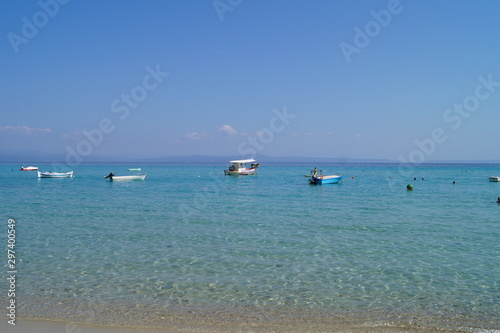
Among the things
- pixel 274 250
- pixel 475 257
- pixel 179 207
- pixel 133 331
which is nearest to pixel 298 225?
pixel 274 250

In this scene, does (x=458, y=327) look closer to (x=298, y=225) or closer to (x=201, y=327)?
(x=201, y=327)

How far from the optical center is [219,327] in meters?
8.66

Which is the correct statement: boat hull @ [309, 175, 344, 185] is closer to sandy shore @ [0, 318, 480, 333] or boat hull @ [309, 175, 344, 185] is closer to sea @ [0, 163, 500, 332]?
sea @ [0, 163, 500, 332]

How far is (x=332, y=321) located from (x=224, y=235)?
35.0 feet

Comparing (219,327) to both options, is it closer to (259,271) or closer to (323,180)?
(259,271)

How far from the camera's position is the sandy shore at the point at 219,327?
833 cm

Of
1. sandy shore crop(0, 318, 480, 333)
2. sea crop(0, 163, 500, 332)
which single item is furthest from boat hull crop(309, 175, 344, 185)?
sandy shore crop(0, 318, 480, 333)

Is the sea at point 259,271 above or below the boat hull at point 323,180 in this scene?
below

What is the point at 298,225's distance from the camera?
891 inches

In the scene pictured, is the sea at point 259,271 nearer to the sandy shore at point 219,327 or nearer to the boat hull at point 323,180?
the sandy shore at point 219,327

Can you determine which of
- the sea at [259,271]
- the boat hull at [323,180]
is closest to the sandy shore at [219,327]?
the sea at [259,271]

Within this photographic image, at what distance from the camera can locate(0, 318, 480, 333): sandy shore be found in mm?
8328

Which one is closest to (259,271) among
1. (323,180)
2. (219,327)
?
(219,327)

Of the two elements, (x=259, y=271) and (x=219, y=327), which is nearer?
(x=219, y=327)
